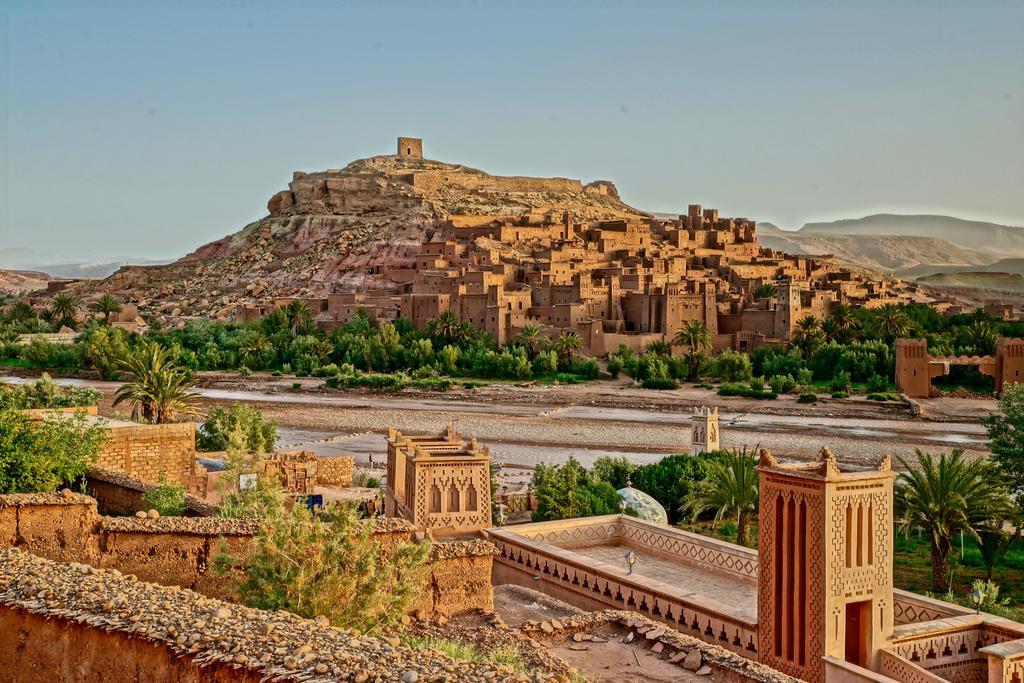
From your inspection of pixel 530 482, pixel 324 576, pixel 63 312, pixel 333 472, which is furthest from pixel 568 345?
pixel 324 576

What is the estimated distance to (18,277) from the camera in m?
143

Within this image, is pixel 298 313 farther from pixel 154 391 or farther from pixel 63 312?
pixel 154 391

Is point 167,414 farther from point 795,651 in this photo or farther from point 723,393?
point 723,393

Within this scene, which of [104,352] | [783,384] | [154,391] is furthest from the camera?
[104,352]

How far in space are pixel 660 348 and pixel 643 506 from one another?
90.3 feet

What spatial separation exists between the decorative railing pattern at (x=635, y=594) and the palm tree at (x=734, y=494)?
5350 mm

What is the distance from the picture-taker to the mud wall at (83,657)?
4.73 metres

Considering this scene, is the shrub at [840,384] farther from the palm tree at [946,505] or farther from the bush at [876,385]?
the palm tree at [946,505]

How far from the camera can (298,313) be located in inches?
2002

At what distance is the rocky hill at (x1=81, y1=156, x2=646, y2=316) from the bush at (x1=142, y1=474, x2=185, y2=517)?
45.9 meters

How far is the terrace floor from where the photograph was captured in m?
9.48

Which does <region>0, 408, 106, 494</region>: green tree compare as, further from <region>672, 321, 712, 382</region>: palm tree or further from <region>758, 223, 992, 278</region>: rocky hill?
<region>758, 223, 992, 278</region>: rocky hill

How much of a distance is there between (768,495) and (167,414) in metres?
13.5

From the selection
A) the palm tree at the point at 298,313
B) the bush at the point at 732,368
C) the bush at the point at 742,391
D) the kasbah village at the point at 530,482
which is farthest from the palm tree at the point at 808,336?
the palm tree at the point at 298,313
